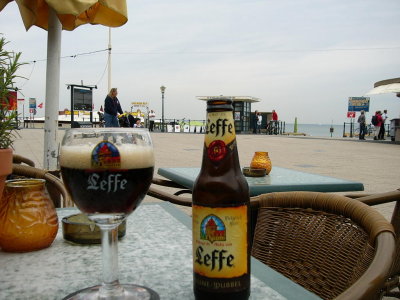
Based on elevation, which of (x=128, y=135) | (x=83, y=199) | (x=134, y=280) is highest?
(x=128, y=135)

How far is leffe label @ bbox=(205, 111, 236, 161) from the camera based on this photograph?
79cm

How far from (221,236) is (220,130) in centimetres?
20

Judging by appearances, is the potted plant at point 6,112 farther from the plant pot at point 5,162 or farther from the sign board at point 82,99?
the sign board at point 82,99

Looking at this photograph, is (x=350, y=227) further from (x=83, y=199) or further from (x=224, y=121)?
(x=83, y=199)

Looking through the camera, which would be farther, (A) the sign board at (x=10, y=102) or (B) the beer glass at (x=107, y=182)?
(A) the sign board at (x=10, y=102)

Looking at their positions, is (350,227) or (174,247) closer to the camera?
(174,247)

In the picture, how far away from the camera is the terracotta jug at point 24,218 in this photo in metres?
0.94

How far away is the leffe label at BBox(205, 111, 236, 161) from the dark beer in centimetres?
14

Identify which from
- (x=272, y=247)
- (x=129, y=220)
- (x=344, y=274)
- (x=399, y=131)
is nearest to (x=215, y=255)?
(x=129, y=220)

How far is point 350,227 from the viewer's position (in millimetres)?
1300

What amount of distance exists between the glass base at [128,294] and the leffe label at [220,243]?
9 cm

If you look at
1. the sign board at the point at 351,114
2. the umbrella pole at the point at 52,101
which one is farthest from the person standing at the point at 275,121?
the umbrella pole at the point at 52,101

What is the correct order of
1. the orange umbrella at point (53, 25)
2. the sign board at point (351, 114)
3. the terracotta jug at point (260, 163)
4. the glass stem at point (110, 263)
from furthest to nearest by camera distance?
the sign board at point (351, 114) → the orange umbrella at point (53, 25) → the terracotta jug at point (260, 163) → the glass stem at point (110, 263)

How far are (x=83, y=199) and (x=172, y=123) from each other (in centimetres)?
3516
